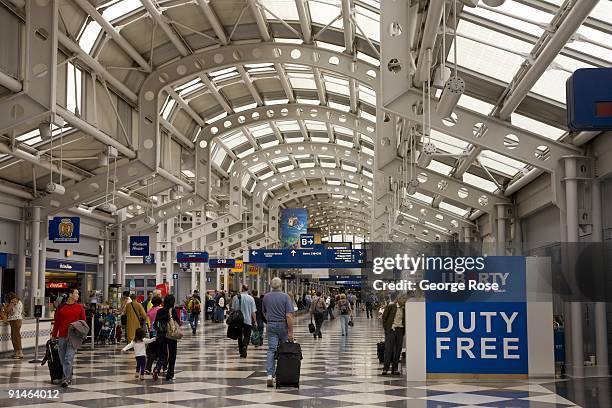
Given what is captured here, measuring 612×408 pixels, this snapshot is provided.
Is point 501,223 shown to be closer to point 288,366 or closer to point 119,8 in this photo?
point 119,8

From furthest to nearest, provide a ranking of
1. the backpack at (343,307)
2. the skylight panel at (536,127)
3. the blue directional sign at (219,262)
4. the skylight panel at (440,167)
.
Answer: the blue directional sign at (219,262) → the backpack at (343,307) → the skylight panel at (440,167) → the skylight panel at (536,127)

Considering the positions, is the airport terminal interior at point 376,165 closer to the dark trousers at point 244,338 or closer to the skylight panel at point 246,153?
the dark trousers at point 244,338

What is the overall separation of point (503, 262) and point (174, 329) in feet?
19.6

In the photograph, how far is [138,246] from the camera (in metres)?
33.8

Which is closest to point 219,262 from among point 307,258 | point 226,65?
point 307,258

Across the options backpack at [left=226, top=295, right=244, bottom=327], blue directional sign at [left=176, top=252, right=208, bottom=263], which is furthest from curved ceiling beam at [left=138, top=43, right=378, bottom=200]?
blue directional sign at [left=176, top=252, right=208, bottom=263]

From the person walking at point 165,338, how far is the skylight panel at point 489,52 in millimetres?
7775

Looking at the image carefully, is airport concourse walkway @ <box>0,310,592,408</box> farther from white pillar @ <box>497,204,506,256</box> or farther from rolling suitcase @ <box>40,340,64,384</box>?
white pillar @ <box>497,204,506,256</box>

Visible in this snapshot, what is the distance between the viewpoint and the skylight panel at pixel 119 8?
1931 centimetres

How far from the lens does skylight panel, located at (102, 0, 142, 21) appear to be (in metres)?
19.3

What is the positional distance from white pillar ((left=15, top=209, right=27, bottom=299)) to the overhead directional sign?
11.5 metres

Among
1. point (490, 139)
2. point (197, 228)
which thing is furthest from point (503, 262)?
point (197, 228)

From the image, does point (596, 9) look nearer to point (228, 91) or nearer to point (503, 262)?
point (503, 262)

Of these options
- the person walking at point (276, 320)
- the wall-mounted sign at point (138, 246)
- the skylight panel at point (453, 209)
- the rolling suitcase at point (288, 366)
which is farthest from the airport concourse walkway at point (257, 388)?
the wall-mounted sign at point (138, 246)
